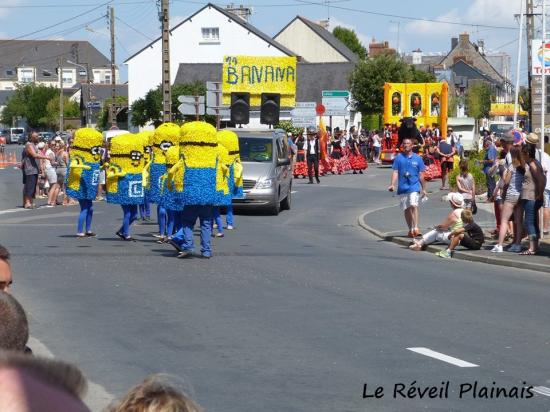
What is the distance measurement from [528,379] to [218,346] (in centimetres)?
252

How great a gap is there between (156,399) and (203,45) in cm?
8801

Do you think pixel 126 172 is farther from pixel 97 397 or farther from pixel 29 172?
pixel 97 397

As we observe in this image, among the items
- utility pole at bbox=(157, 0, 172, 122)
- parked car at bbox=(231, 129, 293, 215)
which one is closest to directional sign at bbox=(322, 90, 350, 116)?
utility pole at bbox=(157, 0, 172, 122)

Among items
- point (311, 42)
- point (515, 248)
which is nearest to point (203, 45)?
point (311, 42)

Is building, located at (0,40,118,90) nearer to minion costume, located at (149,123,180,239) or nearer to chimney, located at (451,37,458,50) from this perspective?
chimney, located at (451,37,458,50)

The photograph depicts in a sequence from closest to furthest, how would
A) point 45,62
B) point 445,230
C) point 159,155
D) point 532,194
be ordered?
point 532,194, point 159,155, point 445,230, point 45,62

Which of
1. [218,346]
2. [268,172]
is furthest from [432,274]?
[268,172]

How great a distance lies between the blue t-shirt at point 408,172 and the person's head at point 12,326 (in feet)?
57.6

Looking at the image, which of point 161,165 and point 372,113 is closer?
point 161,165

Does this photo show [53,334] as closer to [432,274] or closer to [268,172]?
[432,274]

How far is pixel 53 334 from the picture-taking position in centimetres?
973

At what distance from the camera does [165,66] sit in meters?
35.2

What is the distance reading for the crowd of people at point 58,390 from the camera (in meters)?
1.71

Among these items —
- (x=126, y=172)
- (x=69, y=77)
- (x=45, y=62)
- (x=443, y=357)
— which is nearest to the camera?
(x=443, y=357)
